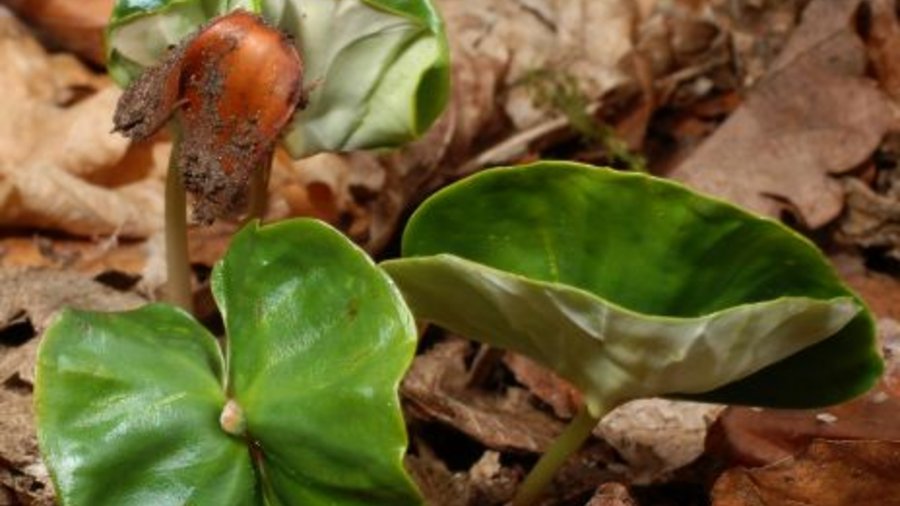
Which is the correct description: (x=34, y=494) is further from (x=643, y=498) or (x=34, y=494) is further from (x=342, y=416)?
(x=643, y=498)

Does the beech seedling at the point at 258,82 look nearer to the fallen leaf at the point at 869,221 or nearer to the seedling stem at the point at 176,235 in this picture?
the seedling stem at the point at 176,235

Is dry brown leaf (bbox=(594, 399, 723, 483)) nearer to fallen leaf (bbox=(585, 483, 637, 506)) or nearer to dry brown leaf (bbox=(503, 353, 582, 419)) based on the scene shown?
dry brown leaf (bbox=(503, 353, 582, 419))

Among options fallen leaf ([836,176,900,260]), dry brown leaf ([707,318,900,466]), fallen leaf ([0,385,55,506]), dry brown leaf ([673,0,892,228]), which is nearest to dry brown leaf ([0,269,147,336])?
fallen leaf ([0,385,55,506])

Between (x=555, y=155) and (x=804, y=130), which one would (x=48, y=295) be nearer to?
(x=555, y=155)

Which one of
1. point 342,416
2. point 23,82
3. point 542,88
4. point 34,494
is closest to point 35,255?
point 23,82

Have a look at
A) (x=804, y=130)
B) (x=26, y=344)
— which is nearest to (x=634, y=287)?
(x=26, y=344)

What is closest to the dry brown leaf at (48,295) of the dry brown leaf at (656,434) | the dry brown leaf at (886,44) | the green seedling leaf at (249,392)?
the green seedling leaf at (249,392)
